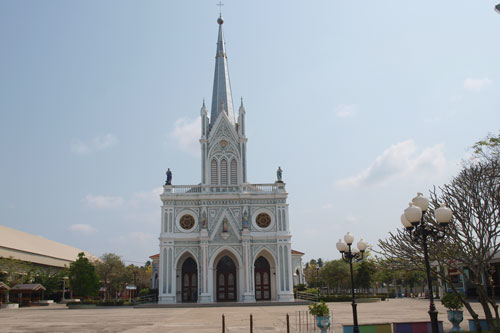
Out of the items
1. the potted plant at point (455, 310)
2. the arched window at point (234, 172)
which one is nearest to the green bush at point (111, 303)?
the arched window at point (234, 172)

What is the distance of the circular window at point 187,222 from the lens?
43312 mm

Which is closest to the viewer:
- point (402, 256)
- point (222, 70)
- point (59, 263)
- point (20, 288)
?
point (402, 256)

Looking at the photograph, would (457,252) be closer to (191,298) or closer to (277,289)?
(277,289)

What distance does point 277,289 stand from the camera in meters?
41.5

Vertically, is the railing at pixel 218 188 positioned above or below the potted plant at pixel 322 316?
above

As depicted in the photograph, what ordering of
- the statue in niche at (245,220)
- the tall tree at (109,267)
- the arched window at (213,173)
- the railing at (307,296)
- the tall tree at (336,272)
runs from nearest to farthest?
the railing at (307,296) < the statue in niche at (245,220) < the arched window at (213,173) < the tall tree at (109,267) < the tall tree at (336,272)

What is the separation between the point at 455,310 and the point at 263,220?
29226 mm

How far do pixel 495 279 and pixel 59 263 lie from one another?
5933 centimetres

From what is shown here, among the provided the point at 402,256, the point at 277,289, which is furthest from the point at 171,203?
the point at 402,256

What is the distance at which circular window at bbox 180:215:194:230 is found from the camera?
142 feet

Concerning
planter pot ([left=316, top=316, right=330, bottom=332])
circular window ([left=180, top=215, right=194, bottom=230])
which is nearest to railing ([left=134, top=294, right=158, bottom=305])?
circular window ([left=180, top=215, right=194, bottom=230])

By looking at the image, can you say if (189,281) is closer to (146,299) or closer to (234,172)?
(146,299)

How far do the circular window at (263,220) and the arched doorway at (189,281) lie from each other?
7.83m

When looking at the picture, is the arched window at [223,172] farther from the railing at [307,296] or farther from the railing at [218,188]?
the railing at [307,296]
